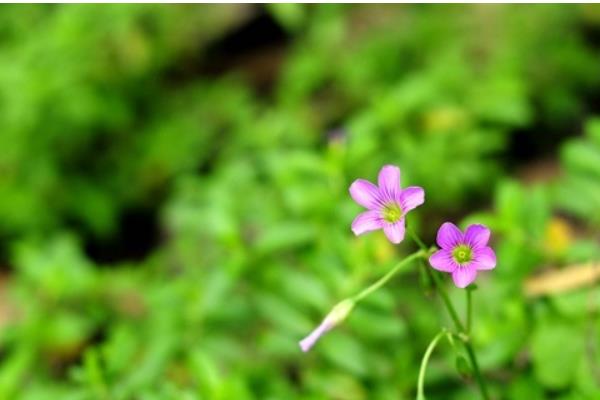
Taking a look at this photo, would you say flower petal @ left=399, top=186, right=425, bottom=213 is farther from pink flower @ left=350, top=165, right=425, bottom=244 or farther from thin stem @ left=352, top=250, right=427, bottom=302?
thin stem @ left=352, top=250, right=427, bottom=302

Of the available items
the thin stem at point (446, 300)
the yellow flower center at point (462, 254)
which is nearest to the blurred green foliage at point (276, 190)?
the thin stem at point (446, 300)

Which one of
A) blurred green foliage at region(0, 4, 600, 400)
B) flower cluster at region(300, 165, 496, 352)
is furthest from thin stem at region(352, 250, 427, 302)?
blurred green foliage at region(0, 4, 600, 400)

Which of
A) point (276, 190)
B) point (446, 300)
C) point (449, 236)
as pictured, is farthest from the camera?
point (276, 190)

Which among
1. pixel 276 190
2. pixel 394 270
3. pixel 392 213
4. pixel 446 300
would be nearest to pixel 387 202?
pixel 392 213

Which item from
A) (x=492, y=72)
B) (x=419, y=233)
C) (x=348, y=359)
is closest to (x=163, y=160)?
(x=419, y=233)

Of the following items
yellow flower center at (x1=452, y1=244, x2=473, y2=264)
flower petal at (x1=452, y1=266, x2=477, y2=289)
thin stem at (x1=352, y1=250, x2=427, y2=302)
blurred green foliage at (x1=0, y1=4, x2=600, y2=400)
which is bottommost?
flower petal at (x1=452, y1=266, x2=477, y2=289)

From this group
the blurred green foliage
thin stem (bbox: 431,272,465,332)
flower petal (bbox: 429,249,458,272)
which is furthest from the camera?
the blurred green foliage

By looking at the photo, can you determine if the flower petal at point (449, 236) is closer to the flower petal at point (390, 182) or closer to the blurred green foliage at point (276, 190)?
the flower petal at point (390, 182)

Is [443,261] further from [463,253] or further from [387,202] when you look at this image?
[387,202]
